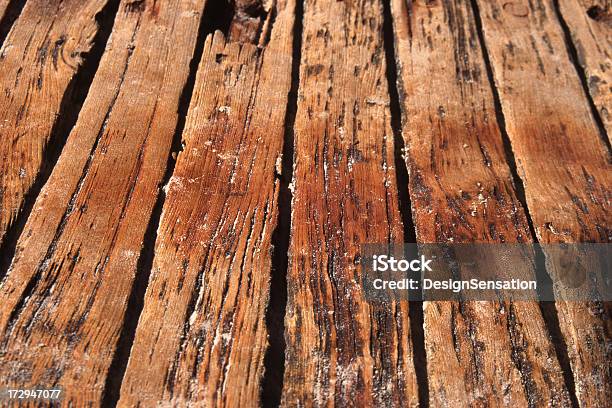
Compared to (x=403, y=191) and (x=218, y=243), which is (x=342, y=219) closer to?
(x=403, y=191)

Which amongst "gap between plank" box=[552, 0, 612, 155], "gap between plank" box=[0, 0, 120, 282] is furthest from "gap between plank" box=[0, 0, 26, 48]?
"gap between plank" box=[552, 0, 612, 155]

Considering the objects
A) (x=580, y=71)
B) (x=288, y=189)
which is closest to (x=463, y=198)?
(x=288, y=189)

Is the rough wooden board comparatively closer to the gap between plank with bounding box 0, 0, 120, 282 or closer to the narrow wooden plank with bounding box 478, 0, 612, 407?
the gap between plank with bounding box 0, 0, 120, 282

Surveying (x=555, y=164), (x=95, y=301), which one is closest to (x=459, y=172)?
(x=555, y=164)

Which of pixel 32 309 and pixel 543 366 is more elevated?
pixel 32 309

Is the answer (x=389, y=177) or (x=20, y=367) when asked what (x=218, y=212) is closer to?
(x=389, y=177)

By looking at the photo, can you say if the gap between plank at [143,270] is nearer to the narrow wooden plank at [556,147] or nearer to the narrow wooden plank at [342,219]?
the narrow wooden plank at [342,219]
